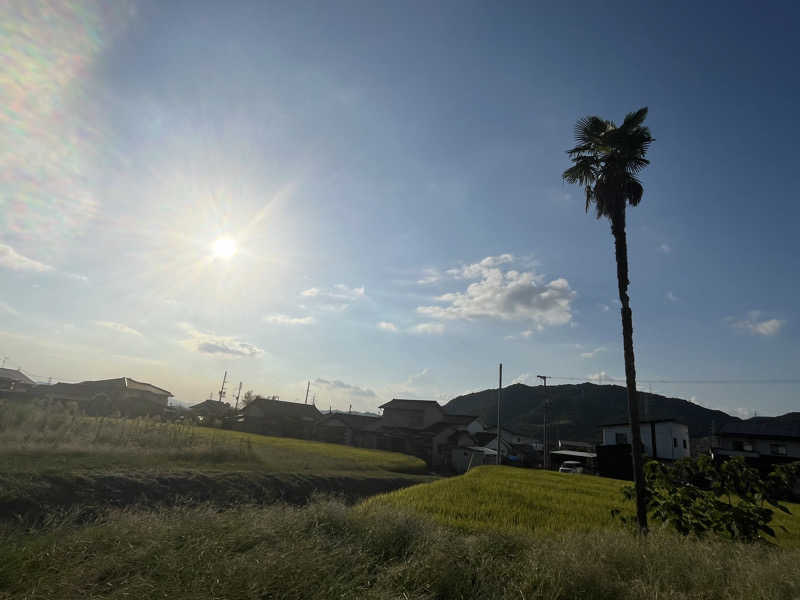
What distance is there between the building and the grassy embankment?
39.0 metres

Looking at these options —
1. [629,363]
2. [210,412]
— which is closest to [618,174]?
[629,363]

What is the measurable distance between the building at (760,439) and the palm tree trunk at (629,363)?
36598 millimetres

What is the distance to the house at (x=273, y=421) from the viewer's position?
66.7 metres

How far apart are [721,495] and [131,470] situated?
20.8 meters

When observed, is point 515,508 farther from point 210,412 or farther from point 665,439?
point 210,412

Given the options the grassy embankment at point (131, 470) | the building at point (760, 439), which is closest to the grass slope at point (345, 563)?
the grassy embankment at point (131, 470)

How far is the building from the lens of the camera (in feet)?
137

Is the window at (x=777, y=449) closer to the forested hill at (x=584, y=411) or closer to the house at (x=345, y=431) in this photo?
the house at (x=345, y=431)

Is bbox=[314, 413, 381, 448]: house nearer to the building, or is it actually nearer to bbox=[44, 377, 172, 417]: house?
bbox=[44, 377, 172, 417]: house

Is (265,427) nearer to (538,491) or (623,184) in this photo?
(538,491)

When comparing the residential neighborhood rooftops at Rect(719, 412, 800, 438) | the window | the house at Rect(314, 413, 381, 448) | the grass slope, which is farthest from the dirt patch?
the residential neighborhood rooftops at Rect(719, 412, 800, 438)

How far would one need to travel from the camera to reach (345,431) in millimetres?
65250

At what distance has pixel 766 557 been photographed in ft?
28.3

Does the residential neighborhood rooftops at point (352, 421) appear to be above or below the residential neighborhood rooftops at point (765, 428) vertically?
below
